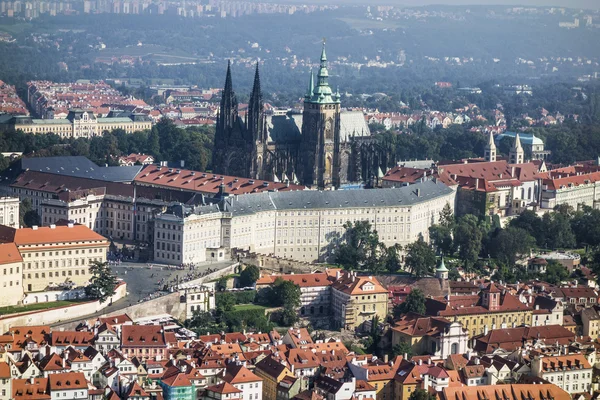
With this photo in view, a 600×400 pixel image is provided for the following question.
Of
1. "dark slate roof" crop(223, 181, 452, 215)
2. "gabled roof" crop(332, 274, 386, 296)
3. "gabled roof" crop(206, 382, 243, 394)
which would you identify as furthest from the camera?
"dark slate roof" crop(223, 181, 452, 215)

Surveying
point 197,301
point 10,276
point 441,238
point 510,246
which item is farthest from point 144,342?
point 510,246

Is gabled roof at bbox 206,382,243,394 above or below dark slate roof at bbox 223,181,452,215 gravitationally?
below

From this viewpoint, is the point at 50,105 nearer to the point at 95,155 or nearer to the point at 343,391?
the point at 95,155

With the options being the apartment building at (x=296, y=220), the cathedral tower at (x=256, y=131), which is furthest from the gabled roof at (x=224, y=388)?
the cathedral tower at (x=256, y=131)

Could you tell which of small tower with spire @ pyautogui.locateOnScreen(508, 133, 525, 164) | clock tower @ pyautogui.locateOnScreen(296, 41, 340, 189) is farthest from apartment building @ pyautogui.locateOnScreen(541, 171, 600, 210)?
clock tower @ pyautogui.locateOnScreen(296, 41, 340, 189)

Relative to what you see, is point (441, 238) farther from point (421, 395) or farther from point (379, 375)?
point (421, 395)

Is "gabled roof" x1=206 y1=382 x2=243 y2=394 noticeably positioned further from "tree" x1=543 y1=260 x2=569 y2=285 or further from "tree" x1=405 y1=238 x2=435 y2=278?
"tree" x1=543 y1=260 x2=569 y2=285
